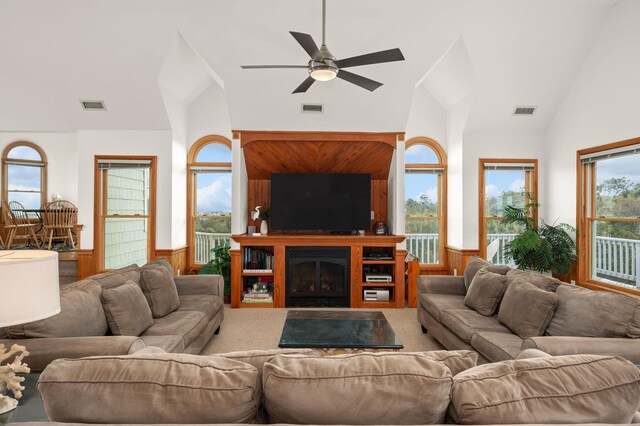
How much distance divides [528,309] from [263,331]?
2.84m

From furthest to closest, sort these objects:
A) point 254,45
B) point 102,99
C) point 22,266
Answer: point 102,99, point 254,45, point 22,266

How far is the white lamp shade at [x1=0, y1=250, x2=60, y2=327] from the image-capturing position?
131 cm

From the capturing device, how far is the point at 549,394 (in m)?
1.14

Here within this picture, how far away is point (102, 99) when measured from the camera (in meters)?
5.18

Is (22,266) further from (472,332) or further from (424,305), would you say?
(424,305)

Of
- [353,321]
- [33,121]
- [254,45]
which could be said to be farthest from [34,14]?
[353,321]

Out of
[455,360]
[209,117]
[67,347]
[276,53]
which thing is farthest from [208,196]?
[455,360]

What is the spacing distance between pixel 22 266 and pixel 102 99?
15.2 ft

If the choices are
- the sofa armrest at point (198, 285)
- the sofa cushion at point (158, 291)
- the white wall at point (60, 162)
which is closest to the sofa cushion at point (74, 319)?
the sofa cushion at point (158, 291)

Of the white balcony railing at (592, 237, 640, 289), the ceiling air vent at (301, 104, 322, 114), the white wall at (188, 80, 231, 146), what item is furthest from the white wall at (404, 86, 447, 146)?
the white wall at (188, 80, 231, 146)

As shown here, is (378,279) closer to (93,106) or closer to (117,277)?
(117,277)

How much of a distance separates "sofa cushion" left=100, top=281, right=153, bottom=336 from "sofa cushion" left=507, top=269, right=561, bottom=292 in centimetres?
306

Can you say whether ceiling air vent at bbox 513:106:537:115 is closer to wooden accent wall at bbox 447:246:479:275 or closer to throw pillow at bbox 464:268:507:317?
wooden accent wall at bbox 447:246:479:275

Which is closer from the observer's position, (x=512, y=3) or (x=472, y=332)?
(x=472, y=332)
